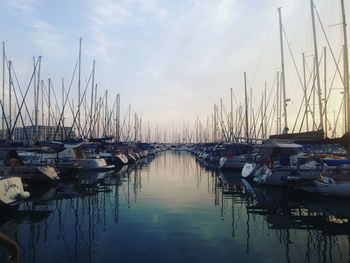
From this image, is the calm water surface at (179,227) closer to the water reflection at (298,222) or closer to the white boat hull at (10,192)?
the water reflection at (298,222)

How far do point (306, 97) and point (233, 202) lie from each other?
22.3m

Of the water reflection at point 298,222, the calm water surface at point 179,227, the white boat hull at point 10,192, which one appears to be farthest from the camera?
the white boat hull at point 10,192

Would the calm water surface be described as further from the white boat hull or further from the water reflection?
the white boat hull

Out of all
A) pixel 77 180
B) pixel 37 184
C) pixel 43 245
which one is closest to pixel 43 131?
pixel 77 180

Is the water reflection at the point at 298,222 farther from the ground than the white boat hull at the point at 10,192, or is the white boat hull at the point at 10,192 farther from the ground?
the white boat hull at the point at 10,192

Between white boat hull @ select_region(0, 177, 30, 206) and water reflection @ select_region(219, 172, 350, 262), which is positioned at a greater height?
white boat hull @ select_region(0, 177, 30, 206)

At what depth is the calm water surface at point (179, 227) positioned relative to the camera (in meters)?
11.8

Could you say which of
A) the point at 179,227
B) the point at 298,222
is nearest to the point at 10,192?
the point at 179,227

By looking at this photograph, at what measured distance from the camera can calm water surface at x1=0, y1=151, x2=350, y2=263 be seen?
1182 centimetres

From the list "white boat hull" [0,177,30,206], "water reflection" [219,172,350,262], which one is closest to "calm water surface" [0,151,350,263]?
"water reflection" [219,172,350,262]

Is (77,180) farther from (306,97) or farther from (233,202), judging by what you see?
(306,97)

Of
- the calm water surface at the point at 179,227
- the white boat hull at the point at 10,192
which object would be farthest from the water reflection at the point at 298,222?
the white boat hull at the point at 10,192

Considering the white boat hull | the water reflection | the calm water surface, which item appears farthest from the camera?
the white boat hull

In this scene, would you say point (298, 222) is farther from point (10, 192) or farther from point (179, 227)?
point (10, 192)
